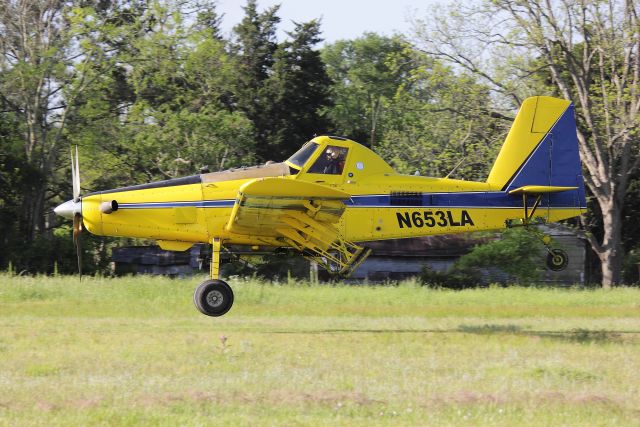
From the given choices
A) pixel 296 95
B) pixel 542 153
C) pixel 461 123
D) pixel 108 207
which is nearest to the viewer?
pixel 108 207

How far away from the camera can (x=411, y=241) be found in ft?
82.2

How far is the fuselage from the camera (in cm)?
1327

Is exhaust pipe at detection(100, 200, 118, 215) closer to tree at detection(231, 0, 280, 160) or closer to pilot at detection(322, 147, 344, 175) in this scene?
pilot at detection(322, 147, 344, 175)

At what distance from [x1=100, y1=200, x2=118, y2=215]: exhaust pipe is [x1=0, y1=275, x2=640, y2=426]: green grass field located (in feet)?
5.98

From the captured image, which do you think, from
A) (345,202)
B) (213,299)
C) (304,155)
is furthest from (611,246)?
(213,299)

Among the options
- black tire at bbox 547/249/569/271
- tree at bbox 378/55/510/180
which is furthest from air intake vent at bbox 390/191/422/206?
tree at bbox 378/55/510/180

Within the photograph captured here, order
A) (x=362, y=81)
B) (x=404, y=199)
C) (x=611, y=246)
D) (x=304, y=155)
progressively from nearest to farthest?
(x=304, y=155) → (x=404, y=199) → (x=611, y=246) → (x=362, y=81)

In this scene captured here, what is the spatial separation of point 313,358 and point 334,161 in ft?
12.0

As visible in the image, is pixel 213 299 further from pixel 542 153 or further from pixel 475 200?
pixel 542 153

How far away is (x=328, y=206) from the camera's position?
42.4 feet

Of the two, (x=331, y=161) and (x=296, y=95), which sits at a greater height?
(x=296, y=95)

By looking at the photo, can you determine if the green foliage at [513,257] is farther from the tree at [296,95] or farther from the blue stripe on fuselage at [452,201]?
the tree at [296,95]

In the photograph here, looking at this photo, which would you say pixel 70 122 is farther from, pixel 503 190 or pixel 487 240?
pixel 503 190

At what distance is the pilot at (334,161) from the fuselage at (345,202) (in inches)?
1.0
